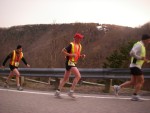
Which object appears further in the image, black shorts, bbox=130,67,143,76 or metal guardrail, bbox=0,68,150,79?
metal guardrail, bbox=0,68,150,79

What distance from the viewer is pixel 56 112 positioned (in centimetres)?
609

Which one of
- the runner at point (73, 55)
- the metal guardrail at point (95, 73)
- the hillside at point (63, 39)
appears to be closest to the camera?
the runner at point (73, 55)

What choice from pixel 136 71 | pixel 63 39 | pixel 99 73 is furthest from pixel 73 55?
pixel 63 39

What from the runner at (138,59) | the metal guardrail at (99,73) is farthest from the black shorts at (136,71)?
the metal guardrail at (99,73)

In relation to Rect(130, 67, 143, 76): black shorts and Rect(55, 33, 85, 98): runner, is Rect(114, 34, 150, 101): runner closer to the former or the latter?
Rect(130, 67, 143, 76): black shorts

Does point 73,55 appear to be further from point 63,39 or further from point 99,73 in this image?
point 63,39

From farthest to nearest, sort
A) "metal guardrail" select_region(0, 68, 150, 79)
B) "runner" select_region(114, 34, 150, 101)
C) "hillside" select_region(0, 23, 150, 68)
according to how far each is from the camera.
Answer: "hillside" select_region(0, 23, 150, 68) < "metal guardrail" select_region(0, 68, 150, 79) < "runner" select_region(114, 34, 150, 101)

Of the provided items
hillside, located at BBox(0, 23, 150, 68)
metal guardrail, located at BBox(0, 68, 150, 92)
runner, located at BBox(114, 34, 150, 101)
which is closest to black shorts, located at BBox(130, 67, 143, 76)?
runner, located at BBox(114, 34, 150, 101)

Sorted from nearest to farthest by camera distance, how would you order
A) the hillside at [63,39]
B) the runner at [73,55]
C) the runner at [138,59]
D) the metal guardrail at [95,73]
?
the runner at [138,59] < the runner at [73,55] < the metal guardrail at [95,73] < the hillside at [63,39]

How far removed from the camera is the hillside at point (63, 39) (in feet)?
166

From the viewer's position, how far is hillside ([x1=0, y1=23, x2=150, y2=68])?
50731 mm

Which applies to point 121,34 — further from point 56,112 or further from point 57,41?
point 56,112

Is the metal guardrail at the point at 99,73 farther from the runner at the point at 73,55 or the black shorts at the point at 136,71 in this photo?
the runner at the point at 73,55

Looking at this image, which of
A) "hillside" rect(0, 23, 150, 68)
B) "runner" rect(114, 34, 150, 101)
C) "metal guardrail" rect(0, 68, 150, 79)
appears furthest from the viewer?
"hillside" rect(0, 23, 150, 68)
